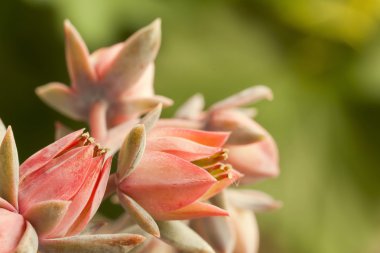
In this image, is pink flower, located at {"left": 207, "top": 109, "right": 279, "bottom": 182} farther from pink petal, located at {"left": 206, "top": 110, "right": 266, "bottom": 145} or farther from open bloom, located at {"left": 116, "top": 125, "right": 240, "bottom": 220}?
open bloom, located at {"left": 116, "top": 125, "right": 240, "bottom": 220}

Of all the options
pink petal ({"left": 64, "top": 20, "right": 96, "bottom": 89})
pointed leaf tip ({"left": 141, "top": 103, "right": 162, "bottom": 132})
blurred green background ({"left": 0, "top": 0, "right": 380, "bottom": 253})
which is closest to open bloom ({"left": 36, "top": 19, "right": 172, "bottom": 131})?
pink petal ({"left": 64, "top": 20, "right": 96, "bottom": 89})

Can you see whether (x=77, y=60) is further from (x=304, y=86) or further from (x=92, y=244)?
(x=304, y=86)

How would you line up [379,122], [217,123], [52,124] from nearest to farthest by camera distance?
1. [217,123]
2. [52,124]
3. [379,122]

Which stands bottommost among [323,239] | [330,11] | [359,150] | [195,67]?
[323,239]

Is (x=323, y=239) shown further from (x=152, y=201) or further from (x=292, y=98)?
(x=152, y=201)

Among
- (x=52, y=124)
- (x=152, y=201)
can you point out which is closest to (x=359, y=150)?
(x=52, y=124)

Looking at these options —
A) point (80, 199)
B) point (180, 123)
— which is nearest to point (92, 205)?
point (80, 199)
